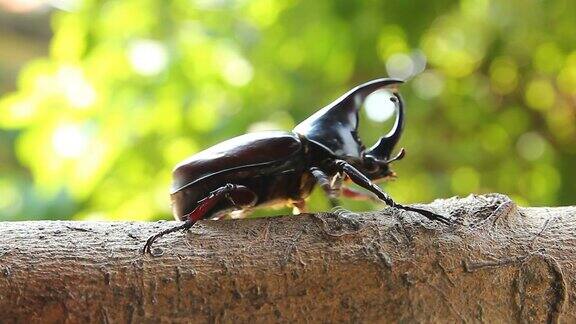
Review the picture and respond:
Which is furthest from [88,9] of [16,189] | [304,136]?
[304,136]

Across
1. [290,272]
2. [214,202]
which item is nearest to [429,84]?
[214,202]

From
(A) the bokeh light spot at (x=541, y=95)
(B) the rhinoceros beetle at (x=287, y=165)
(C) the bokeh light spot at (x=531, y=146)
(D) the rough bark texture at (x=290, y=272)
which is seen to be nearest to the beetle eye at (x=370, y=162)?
(B) the rhinoceros beetle at (x=287, y=165)

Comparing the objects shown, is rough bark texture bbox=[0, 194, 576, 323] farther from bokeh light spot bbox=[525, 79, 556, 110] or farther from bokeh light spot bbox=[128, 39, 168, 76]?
bokeh light spot bbox=[525, 79, 556, 110]

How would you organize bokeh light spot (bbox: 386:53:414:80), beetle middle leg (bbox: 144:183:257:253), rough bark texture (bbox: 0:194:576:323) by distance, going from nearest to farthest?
rough bark texture (bbox: 0:194:576:323) → beetle middle leg (bbox: 144:183:257:253) → bokeh light spot (bbox: 386:53:414:80)

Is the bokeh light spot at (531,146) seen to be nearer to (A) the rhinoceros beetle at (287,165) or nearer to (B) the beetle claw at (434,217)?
(A) the rhinoceros beetle at (287,165)

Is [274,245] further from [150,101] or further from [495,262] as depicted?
[150,101]

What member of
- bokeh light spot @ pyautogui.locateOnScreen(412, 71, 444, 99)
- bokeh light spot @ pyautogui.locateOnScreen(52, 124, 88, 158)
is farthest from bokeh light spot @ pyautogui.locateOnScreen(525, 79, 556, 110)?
bokeh light spot @ pyautogui.locateOnScreen(52, 124, 88, 158)

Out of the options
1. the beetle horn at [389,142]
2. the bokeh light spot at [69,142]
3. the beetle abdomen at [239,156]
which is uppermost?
the bokeh light spot at [69,142]
